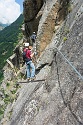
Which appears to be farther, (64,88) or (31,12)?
(31,12)

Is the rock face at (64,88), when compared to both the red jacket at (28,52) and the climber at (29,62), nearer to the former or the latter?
the climber at (29,62)

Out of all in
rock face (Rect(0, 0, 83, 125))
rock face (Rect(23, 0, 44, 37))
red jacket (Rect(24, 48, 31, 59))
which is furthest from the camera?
rock face (Rect(23, 0, 44, 37))

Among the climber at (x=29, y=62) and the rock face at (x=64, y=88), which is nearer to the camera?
the rock face at (x=64, y=88)

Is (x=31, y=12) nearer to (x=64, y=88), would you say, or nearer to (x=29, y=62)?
(x=29, y=62)

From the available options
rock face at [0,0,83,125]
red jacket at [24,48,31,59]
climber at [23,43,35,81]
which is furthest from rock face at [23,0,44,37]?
rock face at [0,0,83,125]

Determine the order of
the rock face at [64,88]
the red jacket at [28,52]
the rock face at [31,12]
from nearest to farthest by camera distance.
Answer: the rock face at [64,88] < the red jacket at [28,52] < the rock face at [31,12]

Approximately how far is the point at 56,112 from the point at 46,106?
1315mm

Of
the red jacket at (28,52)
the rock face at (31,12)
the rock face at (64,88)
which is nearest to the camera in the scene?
the rock face at (64,88)

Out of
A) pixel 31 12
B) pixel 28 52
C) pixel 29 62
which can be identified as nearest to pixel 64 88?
pixel 28 52

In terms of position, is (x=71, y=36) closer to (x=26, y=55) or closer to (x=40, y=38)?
(x=26, y=55)

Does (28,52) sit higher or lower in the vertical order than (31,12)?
lower

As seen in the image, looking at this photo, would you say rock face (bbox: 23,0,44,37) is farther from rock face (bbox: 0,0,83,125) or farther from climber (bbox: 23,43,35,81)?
rock face (bbox: 0,0,83,125)

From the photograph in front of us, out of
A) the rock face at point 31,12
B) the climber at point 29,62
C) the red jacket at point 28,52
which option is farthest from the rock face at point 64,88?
the rock face at point 31,12

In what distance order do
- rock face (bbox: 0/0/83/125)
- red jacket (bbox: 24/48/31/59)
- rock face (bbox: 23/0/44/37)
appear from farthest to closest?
rock face (bbox: 23/0/44/37), red jacket (bbox: 24/48/31/59), rock face (bbox: 0/0/83/125)
